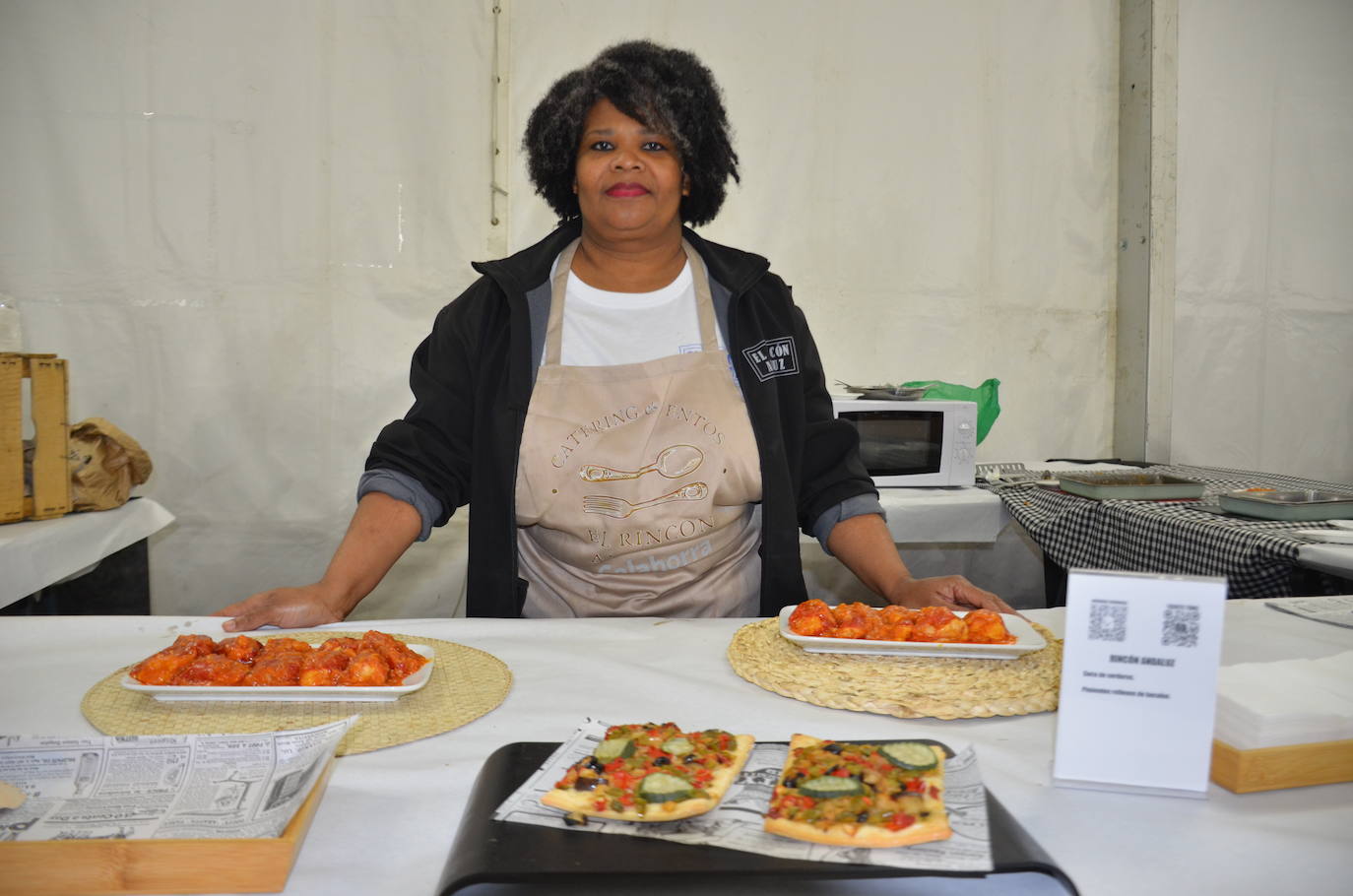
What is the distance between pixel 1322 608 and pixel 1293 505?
1048mm

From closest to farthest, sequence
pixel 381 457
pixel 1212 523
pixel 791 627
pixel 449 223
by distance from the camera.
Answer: pixel 791 627 < pixel 381 457 < pixel 1212 523 < pixel 449 223

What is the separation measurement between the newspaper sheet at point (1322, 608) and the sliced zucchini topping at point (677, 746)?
53.4 inches

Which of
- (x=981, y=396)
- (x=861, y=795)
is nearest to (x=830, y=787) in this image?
(x=861, y=795)

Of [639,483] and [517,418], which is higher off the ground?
[517,418]

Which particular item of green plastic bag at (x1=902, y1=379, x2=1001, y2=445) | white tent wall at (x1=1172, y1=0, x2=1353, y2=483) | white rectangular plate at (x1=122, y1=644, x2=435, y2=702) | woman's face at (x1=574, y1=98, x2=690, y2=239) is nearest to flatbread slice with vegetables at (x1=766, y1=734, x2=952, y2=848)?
white rectangular plate at (x1=122, y1=644, x2=435, y2=702)

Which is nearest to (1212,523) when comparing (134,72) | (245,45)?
(245,45)

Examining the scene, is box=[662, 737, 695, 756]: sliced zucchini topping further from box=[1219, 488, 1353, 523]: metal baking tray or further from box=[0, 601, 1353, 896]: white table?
box=[1219, 488, 1353, 523]: metal baking tray

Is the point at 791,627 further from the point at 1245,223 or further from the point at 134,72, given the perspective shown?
the point at 1245,223

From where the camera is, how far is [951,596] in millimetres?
1610

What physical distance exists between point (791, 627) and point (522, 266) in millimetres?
1018

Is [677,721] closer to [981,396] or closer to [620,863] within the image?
[620,863]

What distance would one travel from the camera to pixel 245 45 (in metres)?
3.63

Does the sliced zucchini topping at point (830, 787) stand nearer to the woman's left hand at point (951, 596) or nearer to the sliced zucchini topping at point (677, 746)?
the sliced zucchini topping at point (677, 746)

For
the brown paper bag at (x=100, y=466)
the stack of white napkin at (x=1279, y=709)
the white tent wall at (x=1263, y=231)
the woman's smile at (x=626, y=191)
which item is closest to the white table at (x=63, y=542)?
the brown paper bag at (x=100, y=466)
